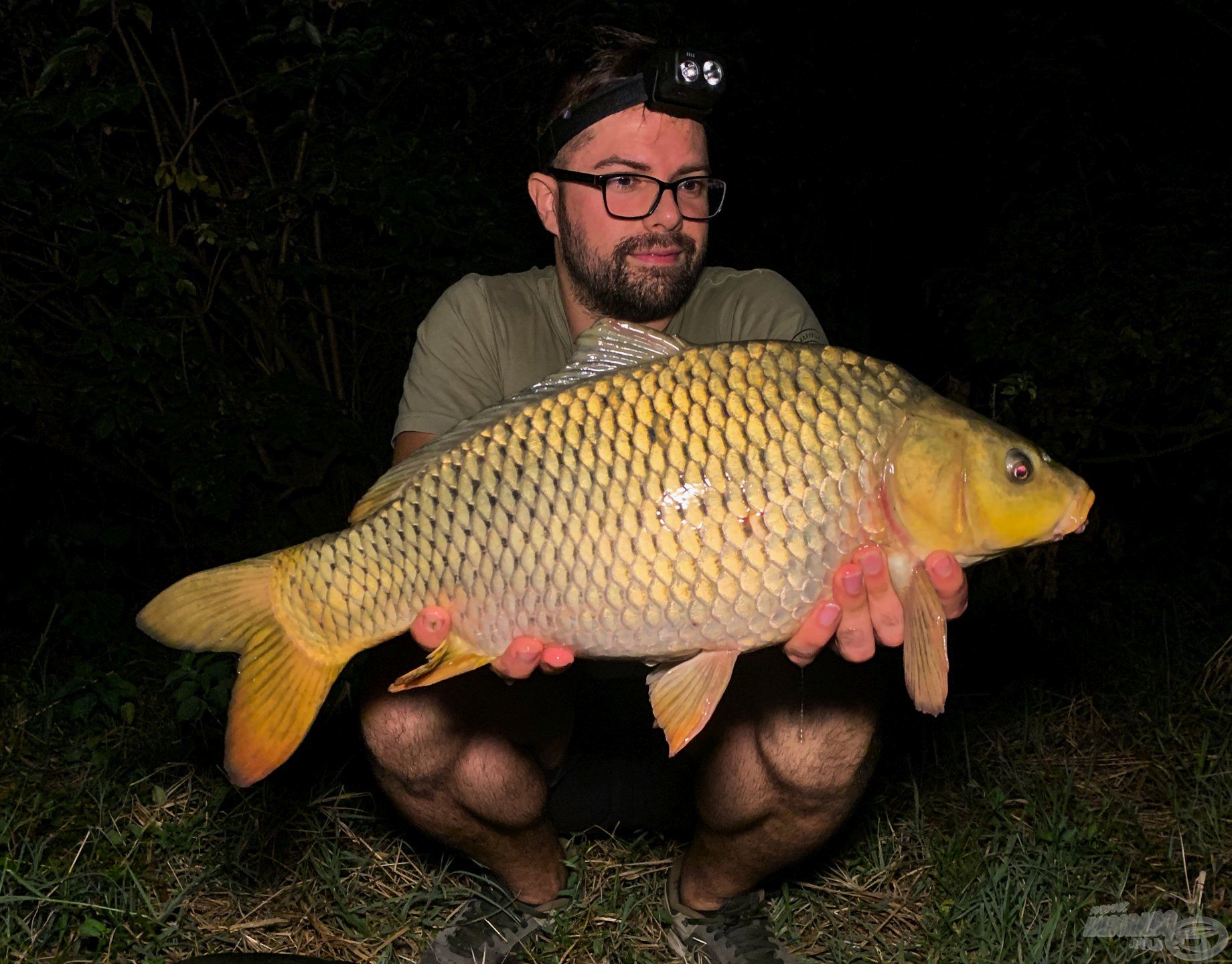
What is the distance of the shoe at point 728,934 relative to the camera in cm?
183

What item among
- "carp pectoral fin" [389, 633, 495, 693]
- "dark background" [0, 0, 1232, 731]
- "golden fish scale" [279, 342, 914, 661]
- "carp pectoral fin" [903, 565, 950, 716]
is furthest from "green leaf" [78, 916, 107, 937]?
"carp pectoral fin" [903, 565, 950, 716]

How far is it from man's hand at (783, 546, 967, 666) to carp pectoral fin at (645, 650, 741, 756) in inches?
4.7

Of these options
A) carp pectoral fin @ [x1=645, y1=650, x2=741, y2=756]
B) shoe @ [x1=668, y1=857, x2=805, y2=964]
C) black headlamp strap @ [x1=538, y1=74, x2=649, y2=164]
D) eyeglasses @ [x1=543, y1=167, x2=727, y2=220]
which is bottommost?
shoe @ [x1=668, y1=857, x2=805, y2=964]

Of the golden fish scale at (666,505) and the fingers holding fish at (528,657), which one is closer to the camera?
the golden fish scale at (666,505)

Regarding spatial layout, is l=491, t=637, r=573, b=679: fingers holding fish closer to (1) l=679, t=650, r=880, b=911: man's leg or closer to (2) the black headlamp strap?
(1) l=679, t=650, r=880, b=911: man's leg

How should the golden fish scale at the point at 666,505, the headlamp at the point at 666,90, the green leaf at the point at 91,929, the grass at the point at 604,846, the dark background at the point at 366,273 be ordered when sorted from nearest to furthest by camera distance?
the golden fish scale at the point at 666,505, the green leaf at the point at 91,929, the grass at the point at 604,846, the headlamp at the point at 666,90, the dark background at the point at 366,273

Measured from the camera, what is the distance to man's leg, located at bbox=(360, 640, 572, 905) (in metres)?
1.85

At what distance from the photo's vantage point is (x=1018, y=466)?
131cm

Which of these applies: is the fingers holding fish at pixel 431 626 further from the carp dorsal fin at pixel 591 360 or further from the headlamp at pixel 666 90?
the headlamp at pixel 666 90

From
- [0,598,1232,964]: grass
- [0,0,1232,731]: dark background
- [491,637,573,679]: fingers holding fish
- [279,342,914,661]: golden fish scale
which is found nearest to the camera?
[279,342,914,661]: golden fish scale

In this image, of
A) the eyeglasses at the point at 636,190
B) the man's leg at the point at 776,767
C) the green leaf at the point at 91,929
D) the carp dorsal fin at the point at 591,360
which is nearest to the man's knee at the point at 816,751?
the man's leg at the point at 776,767

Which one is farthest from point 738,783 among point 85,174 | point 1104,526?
point 85,174

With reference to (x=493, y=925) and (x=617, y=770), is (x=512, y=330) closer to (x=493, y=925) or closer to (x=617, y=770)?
(x=617, y=770)

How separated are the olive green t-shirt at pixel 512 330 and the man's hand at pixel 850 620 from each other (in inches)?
28.4
